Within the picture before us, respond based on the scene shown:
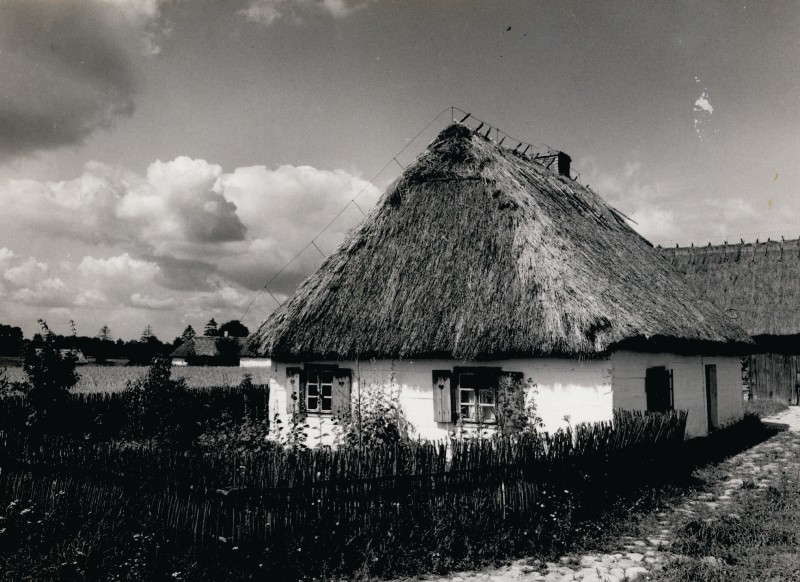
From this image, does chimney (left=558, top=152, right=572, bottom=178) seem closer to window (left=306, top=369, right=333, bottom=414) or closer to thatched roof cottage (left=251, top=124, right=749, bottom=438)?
thatched roof cottage (left=251, top=124, right=749, bottom=438)

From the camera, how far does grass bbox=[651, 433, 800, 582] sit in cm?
531

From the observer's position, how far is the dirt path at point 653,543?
542 cm

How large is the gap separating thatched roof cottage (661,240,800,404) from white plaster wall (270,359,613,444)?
47.3 feet

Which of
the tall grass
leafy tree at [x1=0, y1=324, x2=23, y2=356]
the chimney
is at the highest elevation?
the chimney

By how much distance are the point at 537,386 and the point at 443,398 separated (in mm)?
1628

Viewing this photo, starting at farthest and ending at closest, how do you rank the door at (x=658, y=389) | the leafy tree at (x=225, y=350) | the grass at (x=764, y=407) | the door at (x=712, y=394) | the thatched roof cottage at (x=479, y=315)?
1. the leafy tree at (x=225, y=350)
2. the grass at (x=764, y=407)
3. the door at (x=712, y=394)
4. the door at (x=658, y=389)
5. the thatched roof cottage at (x=479, y=315)

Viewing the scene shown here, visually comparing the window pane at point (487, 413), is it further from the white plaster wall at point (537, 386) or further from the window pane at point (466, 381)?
the white plaster wall at point (537, 386)

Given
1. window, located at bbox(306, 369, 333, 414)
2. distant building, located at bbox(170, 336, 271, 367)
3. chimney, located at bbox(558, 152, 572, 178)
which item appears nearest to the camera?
window, located at bbox(306, 369, 333, 414)

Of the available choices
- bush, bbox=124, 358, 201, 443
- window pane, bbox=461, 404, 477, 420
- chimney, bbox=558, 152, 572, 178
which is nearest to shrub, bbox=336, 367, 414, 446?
window pane, bbox=461, 404, 477, 420

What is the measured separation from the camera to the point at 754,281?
2255cm

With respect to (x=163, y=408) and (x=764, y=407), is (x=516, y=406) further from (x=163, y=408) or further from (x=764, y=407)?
(x=764, y=407)

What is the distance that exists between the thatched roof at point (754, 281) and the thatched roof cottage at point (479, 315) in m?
8.95

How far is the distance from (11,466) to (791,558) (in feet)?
27.3

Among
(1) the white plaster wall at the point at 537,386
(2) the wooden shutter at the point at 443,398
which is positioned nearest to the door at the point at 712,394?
(1) the white plaster wall at the point at 537,386
